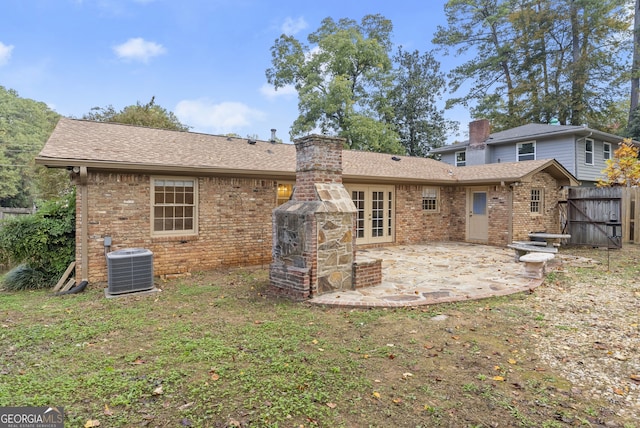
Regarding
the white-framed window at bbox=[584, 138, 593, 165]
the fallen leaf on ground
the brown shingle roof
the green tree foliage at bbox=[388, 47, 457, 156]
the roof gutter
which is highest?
the green tree foliage at bbox=[388, 47, 457, 156]

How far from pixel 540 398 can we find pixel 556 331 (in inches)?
74.7

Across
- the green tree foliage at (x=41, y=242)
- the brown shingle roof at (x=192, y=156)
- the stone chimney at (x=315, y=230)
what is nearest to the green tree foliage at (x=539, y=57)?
the brown shingle roof at (x=192, y=156)

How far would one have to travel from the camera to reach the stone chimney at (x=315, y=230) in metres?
5.71

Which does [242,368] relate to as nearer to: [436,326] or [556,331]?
A: [436,326]

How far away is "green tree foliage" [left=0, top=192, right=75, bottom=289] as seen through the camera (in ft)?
21.8

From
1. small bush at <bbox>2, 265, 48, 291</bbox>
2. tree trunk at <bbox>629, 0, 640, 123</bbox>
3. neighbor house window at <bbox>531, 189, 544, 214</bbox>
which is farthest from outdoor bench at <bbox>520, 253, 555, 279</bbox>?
tree trunk at <bbox>629, 0, 640, 123</bbox>

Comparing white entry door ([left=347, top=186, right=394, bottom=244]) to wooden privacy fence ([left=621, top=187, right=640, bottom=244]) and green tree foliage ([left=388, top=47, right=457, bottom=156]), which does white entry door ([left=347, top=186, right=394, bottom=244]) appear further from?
green tree foliage ([left=388, top=47, right=457, bottom=156])

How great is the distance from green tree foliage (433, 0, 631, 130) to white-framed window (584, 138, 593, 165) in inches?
238

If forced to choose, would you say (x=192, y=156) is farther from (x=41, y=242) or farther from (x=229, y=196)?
(x=41, y=242)

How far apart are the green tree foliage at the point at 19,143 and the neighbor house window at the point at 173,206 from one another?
24061 mm

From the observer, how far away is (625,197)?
1223cm

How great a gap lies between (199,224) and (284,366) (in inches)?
217

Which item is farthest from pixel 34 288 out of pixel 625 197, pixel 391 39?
pixel 391 39

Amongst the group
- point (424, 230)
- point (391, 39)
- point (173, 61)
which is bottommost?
point (424, 230)
